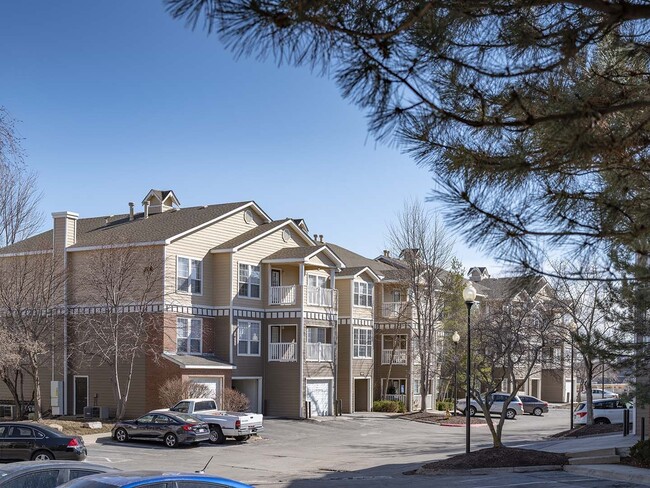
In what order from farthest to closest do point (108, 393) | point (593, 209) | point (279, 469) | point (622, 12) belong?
point (108, 393) < point (279, 469) < point (593, 209) < point (622, 12)

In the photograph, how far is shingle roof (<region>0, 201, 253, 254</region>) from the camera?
42.0m

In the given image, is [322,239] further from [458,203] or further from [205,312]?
[458,203]

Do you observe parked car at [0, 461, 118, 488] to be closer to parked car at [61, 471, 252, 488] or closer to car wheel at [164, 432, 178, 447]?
parked car at [61, 471, 252, 488]

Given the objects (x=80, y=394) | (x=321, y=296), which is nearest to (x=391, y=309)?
(x=321, y=296)

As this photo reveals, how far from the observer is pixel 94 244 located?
41.9m

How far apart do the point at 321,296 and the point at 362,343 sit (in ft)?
21.5

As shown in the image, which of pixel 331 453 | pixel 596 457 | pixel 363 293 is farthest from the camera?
pixel 363 293

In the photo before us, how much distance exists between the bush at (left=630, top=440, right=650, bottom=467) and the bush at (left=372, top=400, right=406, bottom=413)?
96.1ft

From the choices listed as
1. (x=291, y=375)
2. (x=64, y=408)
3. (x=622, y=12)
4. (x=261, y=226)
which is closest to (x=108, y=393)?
(x=64, y=408)

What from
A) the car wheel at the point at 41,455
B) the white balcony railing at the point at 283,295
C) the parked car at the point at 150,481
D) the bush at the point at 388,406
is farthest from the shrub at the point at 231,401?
the parked car at the point at 150,481

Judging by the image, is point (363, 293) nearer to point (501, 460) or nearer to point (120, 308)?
point (120, 308)

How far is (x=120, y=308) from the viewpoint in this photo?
41.0 meters

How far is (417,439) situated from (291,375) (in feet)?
30.0

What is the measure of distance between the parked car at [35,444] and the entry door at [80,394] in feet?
61.4
